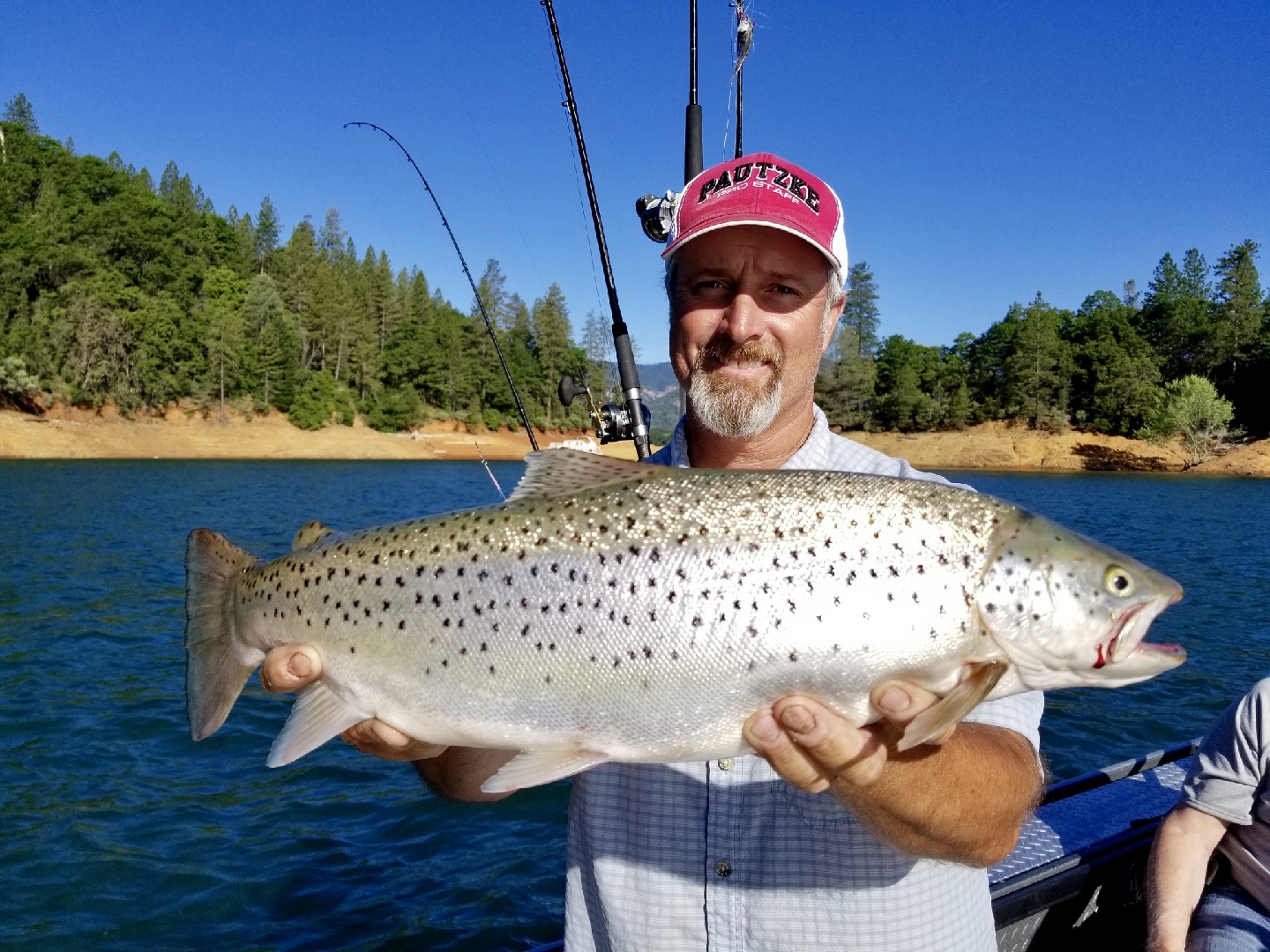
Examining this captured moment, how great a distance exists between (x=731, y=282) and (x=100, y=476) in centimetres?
5207

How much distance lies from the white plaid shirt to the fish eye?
0.41 metres

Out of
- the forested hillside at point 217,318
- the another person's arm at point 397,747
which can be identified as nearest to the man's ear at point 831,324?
the another person's arm at point 397,747

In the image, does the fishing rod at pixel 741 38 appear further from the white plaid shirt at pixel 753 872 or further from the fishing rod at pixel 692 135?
the white plaid shirt at pixel 753 872

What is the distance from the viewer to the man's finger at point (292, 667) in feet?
9.09

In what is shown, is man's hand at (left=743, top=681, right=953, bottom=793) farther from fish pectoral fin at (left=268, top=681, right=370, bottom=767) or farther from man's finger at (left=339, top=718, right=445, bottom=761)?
fish pectoral fin at (left=268, top=681, right=370, bottom=767)

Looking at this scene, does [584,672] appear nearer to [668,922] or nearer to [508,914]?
[668,922]

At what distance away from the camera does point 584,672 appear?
2.50 meters

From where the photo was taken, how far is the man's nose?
3018mm

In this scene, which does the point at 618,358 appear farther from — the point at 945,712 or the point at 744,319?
the point at 945,712

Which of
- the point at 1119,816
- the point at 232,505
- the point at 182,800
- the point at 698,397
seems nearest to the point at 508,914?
the point at 182,800

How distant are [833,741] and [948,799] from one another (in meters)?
0.37

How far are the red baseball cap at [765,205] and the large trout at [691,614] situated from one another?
0.87 metres

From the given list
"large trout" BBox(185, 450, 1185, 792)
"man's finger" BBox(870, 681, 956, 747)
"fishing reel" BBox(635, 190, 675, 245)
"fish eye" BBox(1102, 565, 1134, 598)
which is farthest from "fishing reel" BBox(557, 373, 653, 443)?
"man's finger" BBox(870, 681, 956, 747)

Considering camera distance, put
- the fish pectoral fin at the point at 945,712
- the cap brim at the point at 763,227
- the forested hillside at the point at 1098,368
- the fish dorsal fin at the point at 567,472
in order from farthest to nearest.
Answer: the forested hillside at the point at 1098,368 < the cap brim at the point at 763,227 < the fish dorsal fin at the point at 567,472 < the fish pectoral fin at the point at 945,712
